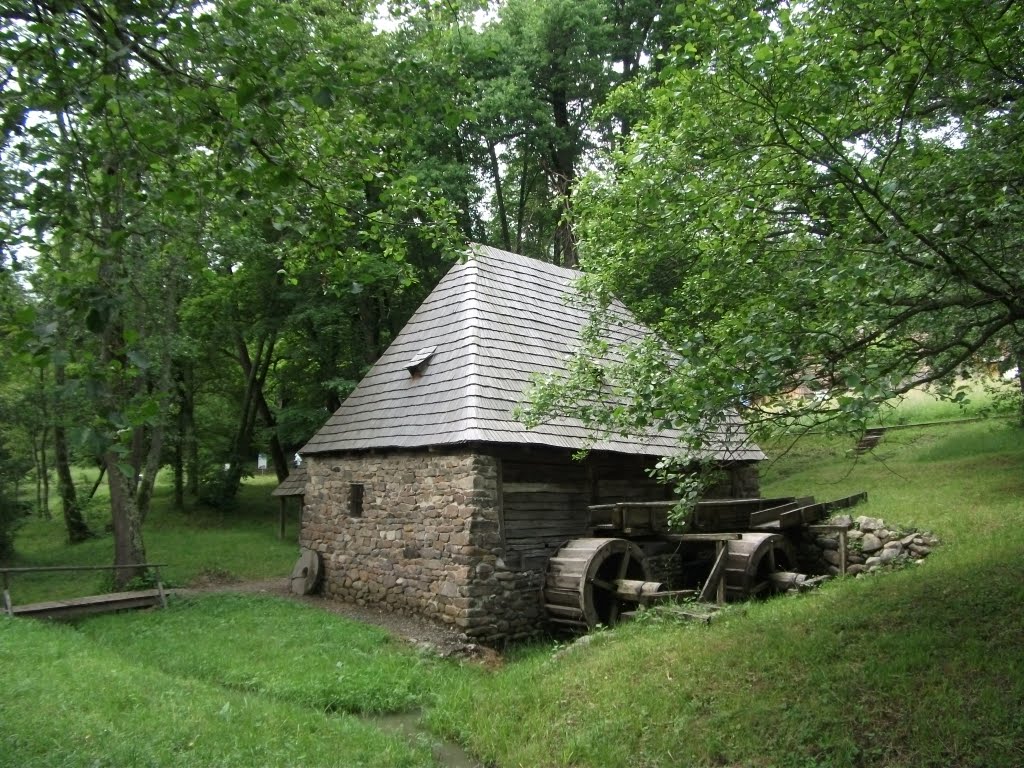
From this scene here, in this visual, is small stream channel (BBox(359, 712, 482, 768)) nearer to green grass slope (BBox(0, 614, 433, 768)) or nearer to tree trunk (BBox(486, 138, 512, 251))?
green grass slope (BBox(0, 614, 433, 768))

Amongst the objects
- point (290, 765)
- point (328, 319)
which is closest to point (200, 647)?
point (290, 765)

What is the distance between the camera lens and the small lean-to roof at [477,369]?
34.2ft

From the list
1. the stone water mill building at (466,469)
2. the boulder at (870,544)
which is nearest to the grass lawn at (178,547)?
the stone water mill building at (466,469)

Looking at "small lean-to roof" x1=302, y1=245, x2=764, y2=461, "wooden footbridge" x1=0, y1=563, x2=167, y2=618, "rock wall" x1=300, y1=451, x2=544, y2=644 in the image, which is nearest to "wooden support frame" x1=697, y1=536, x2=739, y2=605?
"small lean-to roof" x1=302, y1=245, x2=764, y2=461

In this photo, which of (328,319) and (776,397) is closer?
(776,397)

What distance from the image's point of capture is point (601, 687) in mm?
7043

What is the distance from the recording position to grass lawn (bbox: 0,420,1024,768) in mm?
5242

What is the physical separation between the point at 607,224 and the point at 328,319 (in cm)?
1085

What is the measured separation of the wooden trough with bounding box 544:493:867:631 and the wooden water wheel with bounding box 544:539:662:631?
0.04ft

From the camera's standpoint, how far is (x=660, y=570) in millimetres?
11750

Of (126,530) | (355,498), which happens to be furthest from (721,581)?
(126,530)

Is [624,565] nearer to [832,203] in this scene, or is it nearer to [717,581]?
[717,581]

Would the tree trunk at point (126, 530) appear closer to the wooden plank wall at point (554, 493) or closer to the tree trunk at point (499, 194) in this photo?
the wooden plank wall at point (554, 493)

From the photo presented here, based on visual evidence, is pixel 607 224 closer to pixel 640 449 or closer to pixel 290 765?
pixel 640 449
